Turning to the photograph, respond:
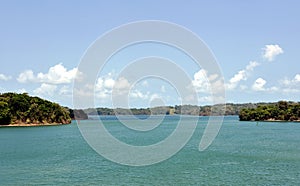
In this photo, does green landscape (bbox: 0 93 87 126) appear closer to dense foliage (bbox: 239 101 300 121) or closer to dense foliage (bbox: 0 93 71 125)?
dense foliage (bbox: 0 93 71 125)

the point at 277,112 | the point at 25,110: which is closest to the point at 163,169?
the point at 25,110

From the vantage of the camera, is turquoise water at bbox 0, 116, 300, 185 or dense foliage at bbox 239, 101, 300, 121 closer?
turquoise water at bbox 0, 116, 300, 185

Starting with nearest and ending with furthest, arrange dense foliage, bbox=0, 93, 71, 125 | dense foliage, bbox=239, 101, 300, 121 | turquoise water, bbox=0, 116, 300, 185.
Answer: turquoise water, bbox=0, 116, 300, 185
dense foliage, bbox=0, 93, 71, 125
dense foliage, bbox=239, 101, 300, 121

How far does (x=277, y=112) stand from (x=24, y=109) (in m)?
99.7

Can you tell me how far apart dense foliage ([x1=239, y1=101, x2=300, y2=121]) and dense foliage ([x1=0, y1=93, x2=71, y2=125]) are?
87.9 metres

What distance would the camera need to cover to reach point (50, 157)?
41094 mm

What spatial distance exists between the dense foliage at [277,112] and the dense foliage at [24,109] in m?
87.9

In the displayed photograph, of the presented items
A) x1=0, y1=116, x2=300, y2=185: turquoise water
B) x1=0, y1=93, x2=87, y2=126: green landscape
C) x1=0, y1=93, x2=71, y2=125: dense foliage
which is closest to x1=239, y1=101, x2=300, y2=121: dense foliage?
x1=0, y1=93, x2=87, y2=126: green landscape

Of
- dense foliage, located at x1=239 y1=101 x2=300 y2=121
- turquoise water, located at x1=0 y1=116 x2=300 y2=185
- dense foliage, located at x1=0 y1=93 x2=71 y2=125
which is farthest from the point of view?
dense foliage, located at x1=239 y1=101 x2=300 y2=121

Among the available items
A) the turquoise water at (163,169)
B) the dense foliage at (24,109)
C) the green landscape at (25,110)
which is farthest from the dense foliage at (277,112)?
the turquoise water at (163,169)

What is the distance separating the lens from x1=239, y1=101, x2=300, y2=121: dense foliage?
145 meters

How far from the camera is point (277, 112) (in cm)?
15138

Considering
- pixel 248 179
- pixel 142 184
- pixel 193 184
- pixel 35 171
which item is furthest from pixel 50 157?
pixel 248 179

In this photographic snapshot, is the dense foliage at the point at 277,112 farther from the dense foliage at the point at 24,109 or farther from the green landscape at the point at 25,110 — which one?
the dense foliage at the point at 24,109
